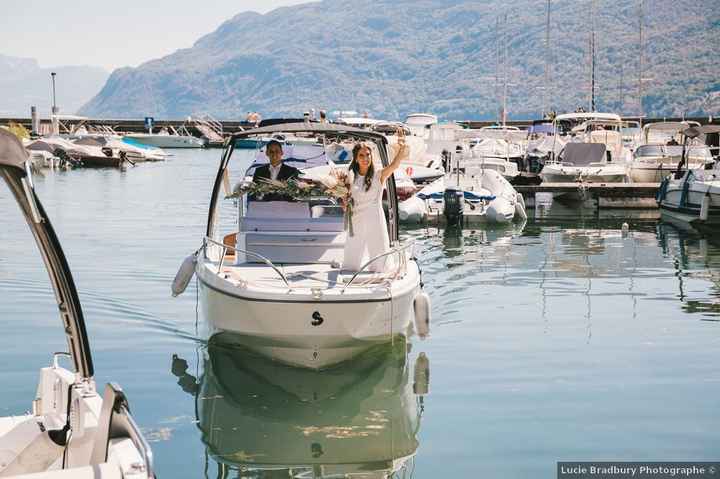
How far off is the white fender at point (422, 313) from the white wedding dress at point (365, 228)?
0.64 meters

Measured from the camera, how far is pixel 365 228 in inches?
476

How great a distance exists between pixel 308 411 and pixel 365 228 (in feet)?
8.78

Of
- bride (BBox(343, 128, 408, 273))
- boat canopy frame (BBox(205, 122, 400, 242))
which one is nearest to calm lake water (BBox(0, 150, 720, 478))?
bride (BBox(343, 128, 408, 273))

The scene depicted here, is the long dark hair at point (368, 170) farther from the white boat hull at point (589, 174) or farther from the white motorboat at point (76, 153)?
the white motorboat at point (76, 153)

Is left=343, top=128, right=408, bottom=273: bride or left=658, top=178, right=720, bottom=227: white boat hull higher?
left=343, top=128, right=408, bottom=273: bride

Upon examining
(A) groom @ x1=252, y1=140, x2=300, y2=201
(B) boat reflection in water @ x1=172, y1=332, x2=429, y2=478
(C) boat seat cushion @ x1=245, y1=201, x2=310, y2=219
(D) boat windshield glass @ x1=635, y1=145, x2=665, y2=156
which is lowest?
(B) boat reflection in water @ x1=172, y1=332, x2=429, y2=478

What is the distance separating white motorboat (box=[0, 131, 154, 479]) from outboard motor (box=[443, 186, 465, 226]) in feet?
67.0

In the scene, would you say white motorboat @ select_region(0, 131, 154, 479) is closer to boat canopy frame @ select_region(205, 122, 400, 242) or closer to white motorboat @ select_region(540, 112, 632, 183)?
boat canopy frame @ select_region(205, 122, 400, 242)

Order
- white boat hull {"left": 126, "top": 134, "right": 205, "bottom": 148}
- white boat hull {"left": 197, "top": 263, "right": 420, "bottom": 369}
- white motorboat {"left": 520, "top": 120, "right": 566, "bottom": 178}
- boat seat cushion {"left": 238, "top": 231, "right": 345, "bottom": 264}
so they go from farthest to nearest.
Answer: white boat hull {"left": 126, "top": 134, "right": 205, "bottom": 148} < white motorboat {"left": 520, "top": 120, "right": 566, "bottom": 178} < boat seat cushion {"left": 238, "top": 231, "right": 345, "bottom": 264} < white boat hull {"left": 197, "top": 263, "right": 420, "bottom": 369}

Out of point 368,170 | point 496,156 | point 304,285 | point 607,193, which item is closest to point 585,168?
point 607,193

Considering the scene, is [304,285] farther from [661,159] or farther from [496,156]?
[496,156]

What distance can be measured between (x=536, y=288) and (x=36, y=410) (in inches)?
469

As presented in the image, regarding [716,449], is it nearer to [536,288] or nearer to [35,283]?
[536,288]

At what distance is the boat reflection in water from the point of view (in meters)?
8.83
